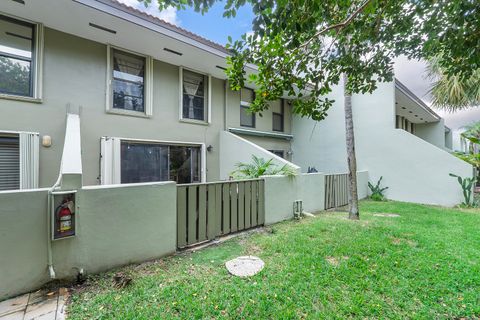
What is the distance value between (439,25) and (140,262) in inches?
227

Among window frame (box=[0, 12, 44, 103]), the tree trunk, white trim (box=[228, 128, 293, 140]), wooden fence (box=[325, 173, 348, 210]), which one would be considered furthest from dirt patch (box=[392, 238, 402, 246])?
window frame (box=[0, 12, 44, 103])

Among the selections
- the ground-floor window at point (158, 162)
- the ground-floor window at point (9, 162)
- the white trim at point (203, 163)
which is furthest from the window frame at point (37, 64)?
the white trim at point (203, 163)

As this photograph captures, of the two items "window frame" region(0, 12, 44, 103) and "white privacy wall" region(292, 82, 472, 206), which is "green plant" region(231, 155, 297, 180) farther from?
"window frame" region(0, 12, 44, 103)

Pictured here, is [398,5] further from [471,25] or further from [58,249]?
[58,249]

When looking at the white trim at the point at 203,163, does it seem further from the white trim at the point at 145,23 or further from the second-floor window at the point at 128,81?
the white trim at the point at 145,23

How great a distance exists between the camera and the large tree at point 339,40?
292cm

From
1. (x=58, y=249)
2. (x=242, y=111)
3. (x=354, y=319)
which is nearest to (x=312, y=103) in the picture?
(x=354, y=319)

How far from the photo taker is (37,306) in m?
2.72

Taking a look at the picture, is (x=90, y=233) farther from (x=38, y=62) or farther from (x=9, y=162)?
(x=38, y=62)

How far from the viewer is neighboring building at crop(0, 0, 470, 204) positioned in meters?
5.66

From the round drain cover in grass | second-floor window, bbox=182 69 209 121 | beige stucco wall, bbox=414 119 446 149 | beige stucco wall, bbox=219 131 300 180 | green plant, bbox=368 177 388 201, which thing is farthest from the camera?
beige stucco wall, bbox=414 119 446 149

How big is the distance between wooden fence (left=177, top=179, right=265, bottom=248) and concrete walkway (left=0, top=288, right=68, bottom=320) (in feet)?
6.28

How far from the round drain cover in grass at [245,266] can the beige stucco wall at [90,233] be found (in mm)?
1181

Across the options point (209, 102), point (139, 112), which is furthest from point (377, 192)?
point (139, 112)
